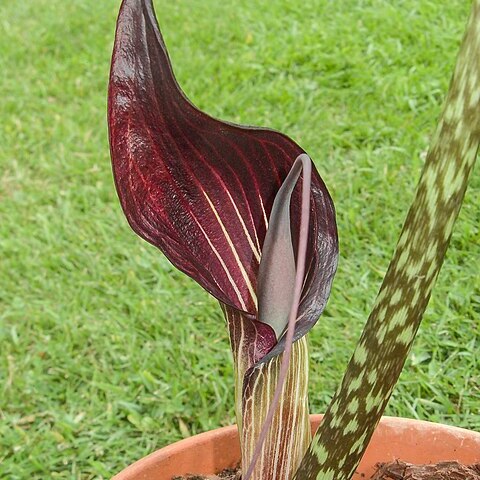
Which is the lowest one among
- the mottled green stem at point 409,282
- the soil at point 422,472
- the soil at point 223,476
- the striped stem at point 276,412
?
the soil at point 223,476


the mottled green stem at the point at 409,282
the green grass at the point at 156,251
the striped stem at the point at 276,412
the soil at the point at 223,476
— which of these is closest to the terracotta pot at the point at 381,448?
the soil at the point at 223,476

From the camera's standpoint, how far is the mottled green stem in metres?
0.52

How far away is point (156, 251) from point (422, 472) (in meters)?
1.07

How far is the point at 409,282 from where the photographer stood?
1.92ft

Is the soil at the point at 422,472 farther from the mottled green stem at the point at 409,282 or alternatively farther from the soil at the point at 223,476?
the mottled green stem at the point at 409,282

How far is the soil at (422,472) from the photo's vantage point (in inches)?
36.4

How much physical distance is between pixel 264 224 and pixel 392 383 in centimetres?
24

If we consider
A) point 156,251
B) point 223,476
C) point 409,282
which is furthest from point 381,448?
point 156,251

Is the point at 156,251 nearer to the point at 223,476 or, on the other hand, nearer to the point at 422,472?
the point at 223,476

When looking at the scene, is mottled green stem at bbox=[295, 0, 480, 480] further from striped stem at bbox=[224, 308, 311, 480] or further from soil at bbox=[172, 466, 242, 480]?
soil at bbox=[172, 466, 242, 480]

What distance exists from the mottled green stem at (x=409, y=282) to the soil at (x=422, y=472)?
285 millimetres

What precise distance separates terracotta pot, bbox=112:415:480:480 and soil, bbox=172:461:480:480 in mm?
14

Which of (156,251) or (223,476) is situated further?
(156,251)

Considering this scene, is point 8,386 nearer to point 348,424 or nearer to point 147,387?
point 147,387
